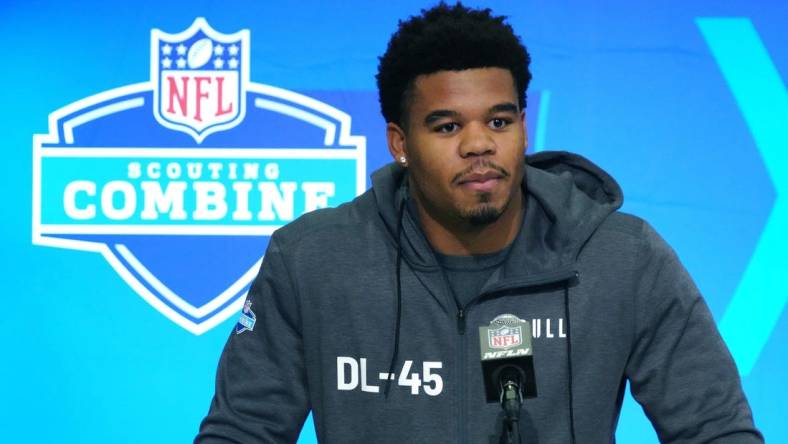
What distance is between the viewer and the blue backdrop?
251 cm

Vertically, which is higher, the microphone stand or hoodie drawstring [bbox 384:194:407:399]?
hoodie drawstring [bbox 384:194:407:399]

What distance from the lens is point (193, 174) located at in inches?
101

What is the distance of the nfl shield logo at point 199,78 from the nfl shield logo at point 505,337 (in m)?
1.33

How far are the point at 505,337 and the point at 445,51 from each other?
0.45 metres

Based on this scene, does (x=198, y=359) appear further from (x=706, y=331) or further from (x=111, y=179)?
(x=706, y=331)

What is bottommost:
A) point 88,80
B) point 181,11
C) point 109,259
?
point 109,259

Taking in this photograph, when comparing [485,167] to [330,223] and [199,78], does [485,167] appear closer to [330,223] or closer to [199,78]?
[330,223]

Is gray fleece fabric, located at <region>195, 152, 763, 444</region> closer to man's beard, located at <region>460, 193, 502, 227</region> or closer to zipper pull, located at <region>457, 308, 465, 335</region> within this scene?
zipper pull, located at <region>457, 308, 465, 335</region>

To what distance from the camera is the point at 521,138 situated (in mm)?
1556

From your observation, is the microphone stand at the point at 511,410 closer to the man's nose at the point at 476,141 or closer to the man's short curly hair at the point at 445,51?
the man's nose at the point at 476,141

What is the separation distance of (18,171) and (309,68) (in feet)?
2.54

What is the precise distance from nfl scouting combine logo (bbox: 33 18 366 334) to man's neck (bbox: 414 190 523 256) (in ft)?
2.97

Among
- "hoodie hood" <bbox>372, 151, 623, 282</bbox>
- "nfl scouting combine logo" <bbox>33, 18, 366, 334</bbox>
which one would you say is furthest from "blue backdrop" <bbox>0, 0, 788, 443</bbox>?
"hoodie hood" <bbox>372, 151, 623, 282</bbox>

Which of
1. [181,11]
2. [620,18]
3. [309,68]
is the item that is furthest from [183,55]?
[620,18]
